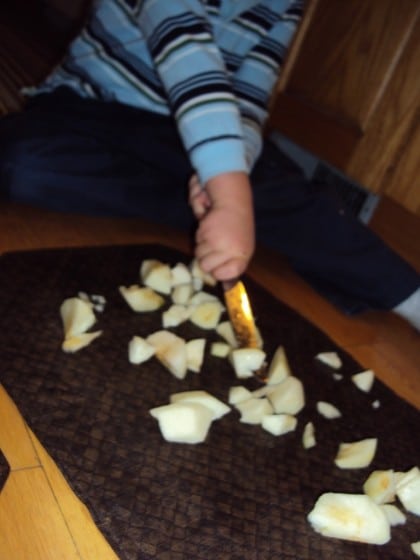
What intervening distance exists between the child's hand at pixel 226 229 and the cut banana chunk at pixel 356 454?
0.18 m

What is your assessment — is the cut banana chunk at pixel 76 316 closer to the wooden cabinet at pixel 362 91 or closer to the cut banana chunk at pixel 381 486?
the cut banana chunk at pixel 381 486

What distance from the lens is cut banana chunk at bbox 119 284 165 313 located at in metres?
0.52

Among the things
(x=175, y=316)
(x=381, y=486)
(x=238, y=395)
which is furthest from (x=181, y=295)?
(x=381, y=486)

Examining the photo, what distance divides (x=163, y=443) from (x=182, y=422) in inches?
0.8

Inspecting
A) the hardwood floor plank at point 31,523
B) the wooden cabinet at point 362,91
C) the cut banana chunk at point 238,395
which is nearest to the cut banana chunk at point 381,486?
the cut banana chunk at point 238,395

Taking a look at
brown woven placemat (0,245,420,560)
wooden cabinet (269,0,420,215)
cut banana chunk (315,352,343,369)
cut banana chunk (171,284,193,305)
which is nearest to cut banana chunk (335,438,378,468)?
brown woven placemat (0,245,420,560)

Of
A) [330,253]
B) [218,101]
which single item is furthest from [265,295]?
[218,101]

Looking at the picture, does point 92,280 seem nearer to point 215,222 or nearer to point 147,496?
point 215,222

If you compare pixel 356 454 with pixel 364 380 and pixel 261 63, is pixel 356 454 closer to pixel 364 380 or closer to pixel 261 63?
pixel 364 380

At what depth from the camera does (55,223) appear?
2.11ft

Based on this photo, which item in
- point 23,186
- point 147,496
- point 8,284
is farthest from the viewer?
point 23,186

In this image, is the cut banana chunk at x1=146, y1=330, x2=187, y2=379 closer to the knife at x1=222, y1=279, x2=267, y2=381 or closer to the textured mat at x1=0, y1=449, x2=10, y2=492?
the knife at x1=222, y1=279, x2=267, y2=381

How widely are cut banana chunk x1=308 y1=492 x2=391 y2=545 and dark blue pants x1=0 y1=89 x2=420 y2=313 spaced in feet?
1.15

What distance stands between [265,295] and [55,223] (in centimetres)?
27
